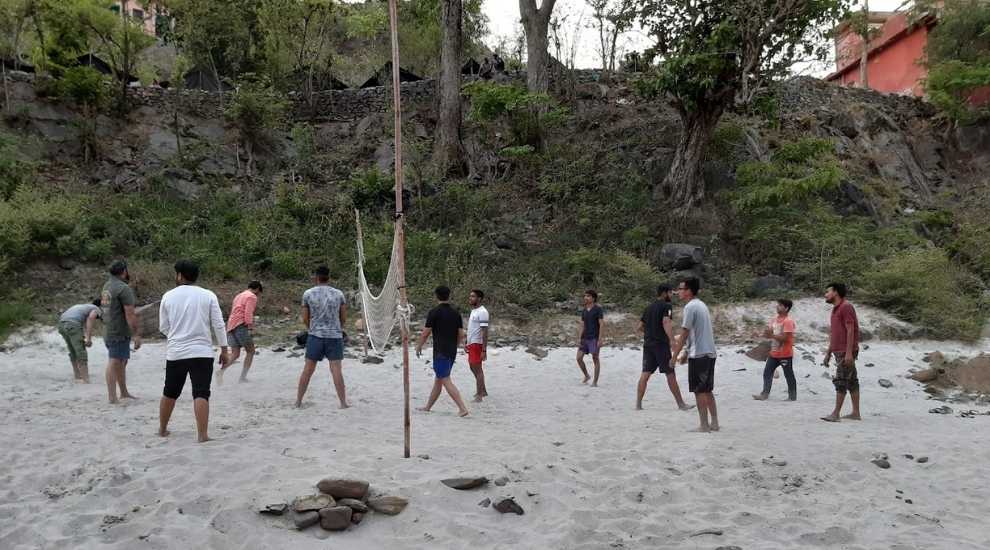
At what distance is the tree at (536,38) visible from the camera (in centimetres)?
2023

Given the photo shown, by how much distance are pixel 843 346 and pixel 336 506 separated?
19.9 ft

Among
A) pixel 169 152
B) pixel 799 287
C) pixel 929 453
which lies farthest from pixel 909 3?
pixel 169 152

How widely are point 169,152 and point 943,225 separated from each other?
76.4 ft

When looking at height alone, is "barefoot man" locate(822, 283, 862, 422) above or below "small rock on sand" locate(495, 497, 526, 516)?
above

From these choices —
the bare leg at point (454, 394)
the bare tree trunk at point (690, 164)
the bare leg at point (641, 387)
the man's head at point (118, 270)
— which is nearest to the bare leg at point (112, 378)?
the man's head at point (118, 270)

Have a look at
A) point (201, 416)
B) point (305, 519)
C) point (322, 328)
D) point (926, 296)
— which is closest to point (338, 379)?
point (322, 328)

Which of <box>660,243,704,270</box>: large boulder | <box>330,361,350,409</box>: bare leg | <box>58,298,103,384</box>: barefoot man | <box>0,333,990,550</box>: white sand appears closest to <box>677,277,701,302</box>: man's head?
<box>0,333,990,550</box>: white sand

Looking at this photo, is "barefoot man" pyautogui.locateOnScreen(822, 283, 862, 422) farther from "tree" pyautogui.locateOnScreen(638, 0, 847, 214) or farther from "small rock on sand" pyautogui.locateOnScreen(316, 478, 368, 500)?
"tree" pyautogui.locateOnScreen(638, 0, 847, 214)

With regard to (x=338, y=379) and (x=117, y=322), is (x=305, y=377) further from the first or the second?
(x=117, y=322)

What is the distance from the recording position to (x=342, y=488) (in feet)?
15.1

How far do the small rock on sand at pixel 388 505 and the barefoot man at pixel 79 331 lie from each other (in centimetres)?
590

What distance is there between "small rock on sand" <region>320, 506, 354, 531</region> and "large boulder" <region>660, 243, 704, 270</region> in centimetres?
1237

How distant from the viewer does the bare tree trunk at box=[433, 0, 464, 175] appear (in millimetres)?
20375

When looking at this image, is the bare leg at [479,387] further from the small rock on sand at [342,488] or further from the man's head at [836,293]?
the man's head at [836,293]
